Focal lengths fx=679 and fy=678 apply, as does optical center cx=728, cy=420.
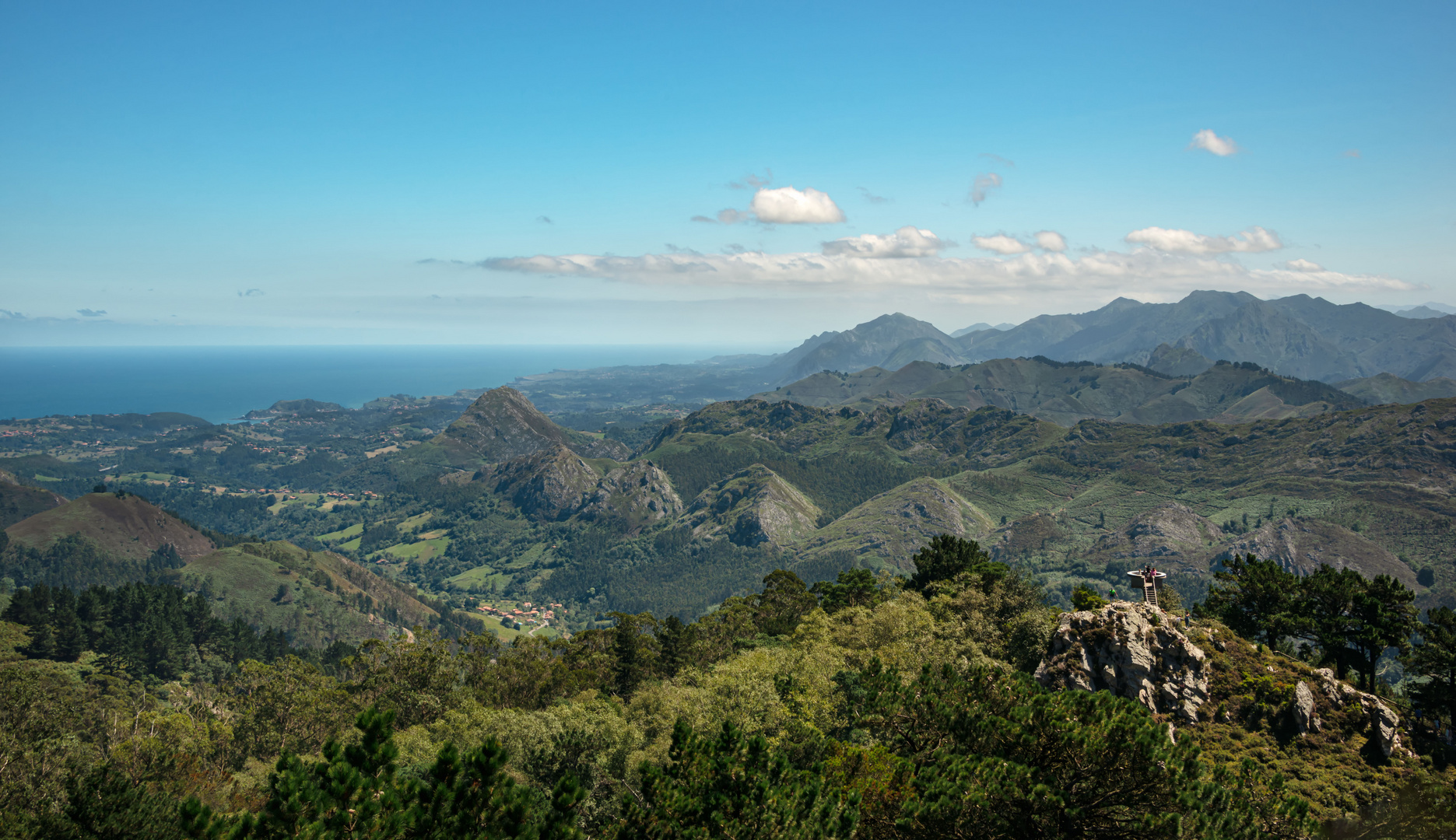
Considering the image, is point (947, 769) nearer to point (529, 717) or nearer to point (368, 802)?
point (368, 802)

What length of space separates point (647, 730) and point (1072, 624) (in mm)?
36699

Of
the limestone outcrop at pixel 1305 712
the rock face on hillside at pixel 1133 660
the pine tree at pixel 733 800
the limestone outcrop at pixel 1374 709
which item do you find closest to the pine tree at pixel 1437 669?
the limestone outcrop at pixel 1374 709

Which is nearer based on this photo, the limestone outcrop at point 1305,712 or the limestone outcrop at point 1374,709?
the limestone outcrop at point 1374,709

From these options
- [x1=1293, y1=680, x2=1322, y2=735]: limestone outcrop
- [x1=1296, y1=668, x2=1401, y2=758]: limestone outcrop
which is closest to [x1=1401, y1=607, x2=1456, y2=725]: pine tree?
[x1=1296, y1=668, x2=1401, y2=758]: limestone outcrop

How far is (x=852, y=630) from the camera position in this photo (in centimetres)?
7106

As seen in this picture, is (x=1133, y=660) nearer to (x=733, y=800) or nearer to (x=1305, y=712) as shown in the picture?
(x=1305, y=712)

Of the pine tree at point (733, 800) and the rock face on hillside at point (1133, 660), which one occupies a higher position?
the pine tree at point (733, 800)

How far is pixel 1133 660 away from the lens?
52.3m

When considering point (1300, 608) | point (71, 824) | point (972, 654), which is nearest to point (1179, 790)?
point (972, 654)

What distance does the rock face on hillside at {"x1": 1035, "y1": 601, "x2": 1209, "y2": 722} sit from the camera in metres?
51.4

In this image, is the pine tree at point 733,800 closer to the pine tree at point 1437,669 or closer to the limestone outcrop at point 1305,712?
the limestone outcrop at point 1305,712

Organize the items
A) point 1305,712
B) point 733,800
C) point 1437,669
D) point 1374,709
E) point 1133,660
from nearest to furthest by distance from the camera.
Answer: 1. point 733,800
2. point 1374,709
3. point 1305,712
4. point 1437,669
5. point 1133,660

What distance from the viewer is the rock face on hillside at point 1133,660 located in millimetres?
51438

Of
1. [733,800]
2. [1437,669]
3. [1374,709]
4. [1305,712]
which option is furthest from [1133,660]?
[733,800]
